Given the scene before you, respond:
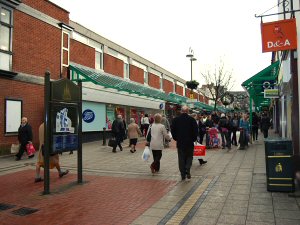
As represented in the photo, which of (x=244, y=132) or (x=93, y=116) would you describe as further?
(x=93, y=116)

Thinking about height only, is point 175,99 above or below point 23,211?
above

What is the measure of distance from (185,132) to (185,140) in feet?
0.67

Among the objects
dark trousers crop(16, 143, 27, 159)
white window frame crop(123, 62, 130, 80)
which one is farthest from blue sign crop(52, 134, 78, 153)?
white window frame crop(123, 62, 130, 80)

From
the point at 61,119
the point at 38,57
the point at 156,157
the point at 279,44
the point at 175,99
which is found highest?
the point at 38,57

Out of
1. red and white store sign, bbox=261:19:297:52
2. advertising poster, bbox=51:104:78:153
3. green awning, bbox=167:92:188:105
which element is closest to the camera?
advertising poster, bbox=51:104:78:153

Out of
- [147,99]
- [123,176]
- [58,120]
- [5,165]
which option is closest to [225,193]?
[123,176]

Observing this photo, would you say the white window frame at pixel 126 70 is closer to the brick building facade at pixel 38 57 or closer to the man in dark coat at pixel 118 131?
the brick building facade at pixel 38 57

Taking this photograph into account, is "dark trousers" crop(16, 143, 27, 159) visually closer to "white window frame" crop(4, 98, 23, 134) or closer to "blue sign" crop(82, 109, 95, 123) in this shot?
"white window frame" crop(4, 98, 23, 134)

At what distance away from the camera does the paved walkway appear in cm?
537

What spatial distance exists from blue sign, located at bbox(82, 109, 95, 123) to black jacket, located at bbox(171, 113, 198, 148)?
38.9 ft

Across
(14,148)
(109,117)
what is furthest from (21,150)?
(109,117)

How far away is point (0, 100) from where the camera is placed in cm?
1323

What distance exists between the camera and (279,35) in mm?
8758

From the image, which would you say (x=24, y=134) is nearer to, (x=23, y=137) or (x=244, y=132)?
(x=23, y=137)
